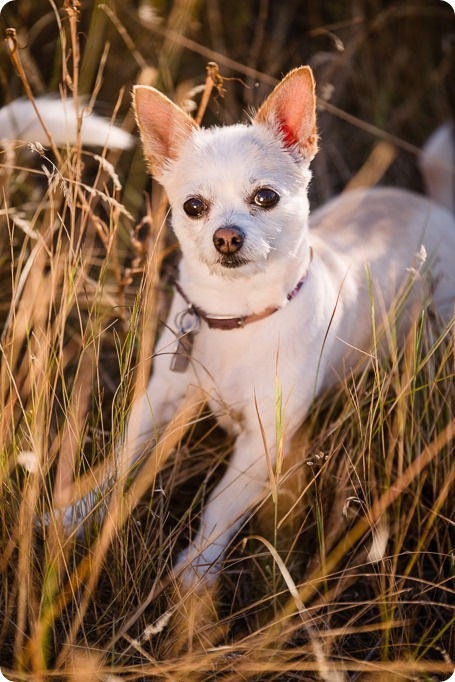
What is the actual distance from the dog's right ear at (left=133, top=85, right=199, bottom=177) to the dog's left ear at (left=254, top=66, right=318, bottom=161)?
0.26m

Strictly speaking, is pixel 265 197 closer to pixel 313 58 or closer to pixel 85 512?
pixel 85 512

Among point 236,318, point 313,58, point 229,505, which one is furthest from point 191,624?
point 313,58

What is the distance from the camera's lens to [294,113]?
2.14 meters

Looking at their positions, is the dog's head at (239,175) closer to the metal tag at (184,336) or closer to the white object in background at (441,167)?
the metal tag at (184,336)

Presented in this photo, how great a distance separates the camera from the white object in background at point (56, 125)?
7.66 feet

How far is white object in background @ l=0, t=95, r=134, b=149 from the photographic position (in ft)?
7.66

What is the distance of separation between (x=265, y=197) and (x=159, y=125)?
1.47ft

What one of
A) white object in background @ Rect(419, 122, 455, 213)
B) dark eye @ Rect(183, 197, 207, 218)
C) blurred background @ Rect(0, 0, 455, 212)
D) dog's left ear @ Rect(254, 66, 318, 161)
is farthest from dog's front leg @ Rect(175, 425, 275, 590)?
white object in background @ Rect(419, 122, 455, 213)

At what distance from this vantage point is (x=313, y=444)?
214 centimetres

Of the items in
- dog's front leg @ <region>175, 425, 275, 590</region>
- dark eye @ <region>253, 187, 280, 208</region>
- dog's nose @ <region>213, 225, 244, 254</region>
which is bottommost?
dog's front leg @ <region>175, 425, 275, 590</region>

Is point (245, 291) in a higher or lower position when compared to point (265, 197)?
lower

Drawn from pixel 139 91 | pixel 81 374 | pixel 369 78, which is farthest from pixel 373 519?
pixel 369 78

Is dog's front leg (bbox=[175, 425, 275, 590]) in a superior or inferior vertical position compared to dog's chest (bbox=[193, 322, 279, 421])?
inferior

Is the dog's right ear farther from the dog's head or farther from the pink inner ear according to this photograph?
the pink inner ear
